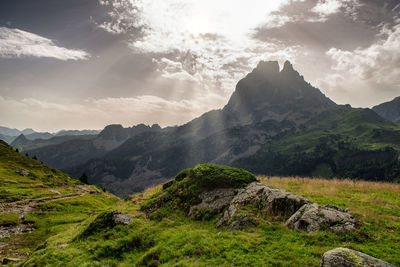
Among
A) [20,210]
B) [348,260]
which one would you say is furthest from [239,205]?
[20,210]

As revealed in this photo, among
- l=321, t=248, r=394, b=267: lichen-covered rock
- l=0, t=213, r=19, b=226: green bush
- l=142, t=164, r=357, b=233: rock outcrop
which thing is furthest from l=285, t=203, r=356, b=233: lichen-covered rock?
l=0, t=213, r=19, b=226: green bush

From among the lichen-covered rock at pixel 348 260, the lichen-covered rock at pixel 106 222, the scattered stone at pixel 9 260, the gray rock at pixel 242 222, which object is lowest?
the scattered stone at pixel 9 260

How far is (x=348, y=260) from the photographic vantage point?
7957 millimetres

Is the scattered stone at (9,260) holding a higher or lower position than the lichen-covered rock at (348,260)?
lower

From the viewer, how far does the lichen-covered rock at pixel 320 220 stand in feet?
40.1

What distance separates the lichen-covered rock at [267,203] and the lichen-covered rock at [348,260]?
21.7 ft

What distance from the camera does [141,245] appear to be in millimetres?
14016

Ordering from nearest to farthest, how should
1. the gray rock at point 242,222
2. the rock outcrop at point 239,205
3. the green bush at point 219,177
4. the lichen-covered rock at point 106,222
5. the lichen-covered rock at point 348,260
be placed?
the lichen-covered rock at point 348,260 < the rock outcrop at point 239,205 < the gray rock at point 242,222 < the lichen-covered rock at point 106,222 < the green bush at point 219,177

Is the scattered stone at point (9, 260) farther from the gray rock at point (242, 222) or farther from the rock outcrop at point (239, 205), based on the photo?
the gray rock at point (242, 222)

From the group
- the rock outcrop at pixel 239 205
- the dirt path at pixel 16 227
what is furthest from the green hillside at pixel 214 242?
the dirt path at pixel 16 227

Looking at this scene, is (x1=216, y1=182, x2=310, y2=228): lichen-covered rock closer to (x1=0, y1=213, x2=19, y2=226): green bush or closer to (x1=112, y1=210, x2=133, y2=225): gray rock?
(x1=112, y1=210, x2=133, y2=225): gray rock

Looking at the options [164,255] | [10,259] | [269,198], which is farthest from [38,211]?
[269,198]

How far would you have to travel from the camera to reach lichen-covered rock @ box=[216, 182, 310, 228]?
1518 cm

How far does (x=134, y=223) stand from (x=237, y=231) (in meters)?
9.15
